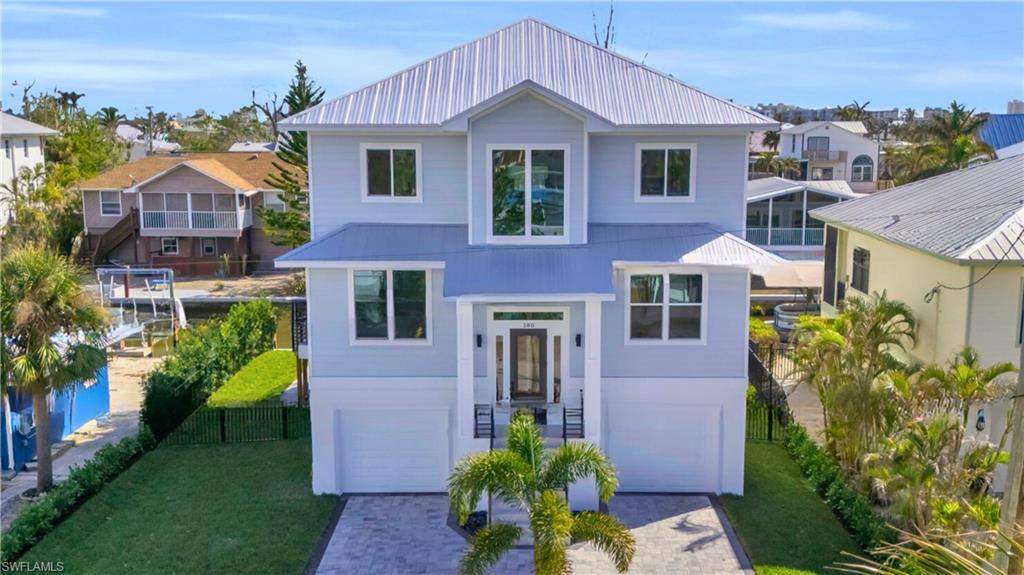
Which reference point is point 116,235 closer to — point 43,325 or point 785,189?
point 43,325

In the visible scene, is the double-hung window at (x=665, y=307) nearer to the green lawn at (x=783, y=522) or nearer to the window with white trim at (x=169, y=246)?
the green lawn at (x=783, y=522)

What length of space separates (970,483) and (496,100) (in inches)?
396

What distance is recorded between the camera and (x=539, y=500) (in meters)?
12.0

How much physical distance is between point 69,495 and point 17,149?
1632 inches

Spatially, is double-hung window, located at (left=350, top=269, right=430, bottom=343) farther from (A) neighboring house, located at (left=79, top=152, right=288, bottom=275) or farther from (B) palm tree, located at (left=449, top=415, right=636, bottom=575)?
(A) neighboring house, located at (left=79, top=152, right=288, bottom=275)

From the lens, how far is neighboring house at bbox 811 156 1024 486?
16.7 m

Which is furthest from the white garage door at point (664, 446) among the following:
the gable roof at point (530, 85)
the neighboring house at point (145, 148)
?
the neighboring house at point (145, 148)

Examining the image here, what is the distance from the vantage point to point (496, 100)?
16.3 metres

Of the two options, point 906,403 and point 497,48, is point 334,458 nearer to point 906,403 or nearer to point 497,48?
point 497,48

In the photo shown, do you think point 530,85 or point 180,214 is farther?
point 180,214

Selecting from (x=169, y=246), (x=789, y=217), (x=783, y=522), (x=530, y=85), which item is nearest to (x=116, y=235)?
(x=169, y=246)

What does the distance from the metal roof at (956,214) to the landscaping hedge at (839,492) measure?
15.0ft

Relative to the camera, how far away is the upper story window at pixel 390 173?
56.5 ft

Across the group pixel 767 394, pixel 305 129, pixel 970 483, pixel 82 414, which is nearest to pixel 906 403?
pixel 970 483
